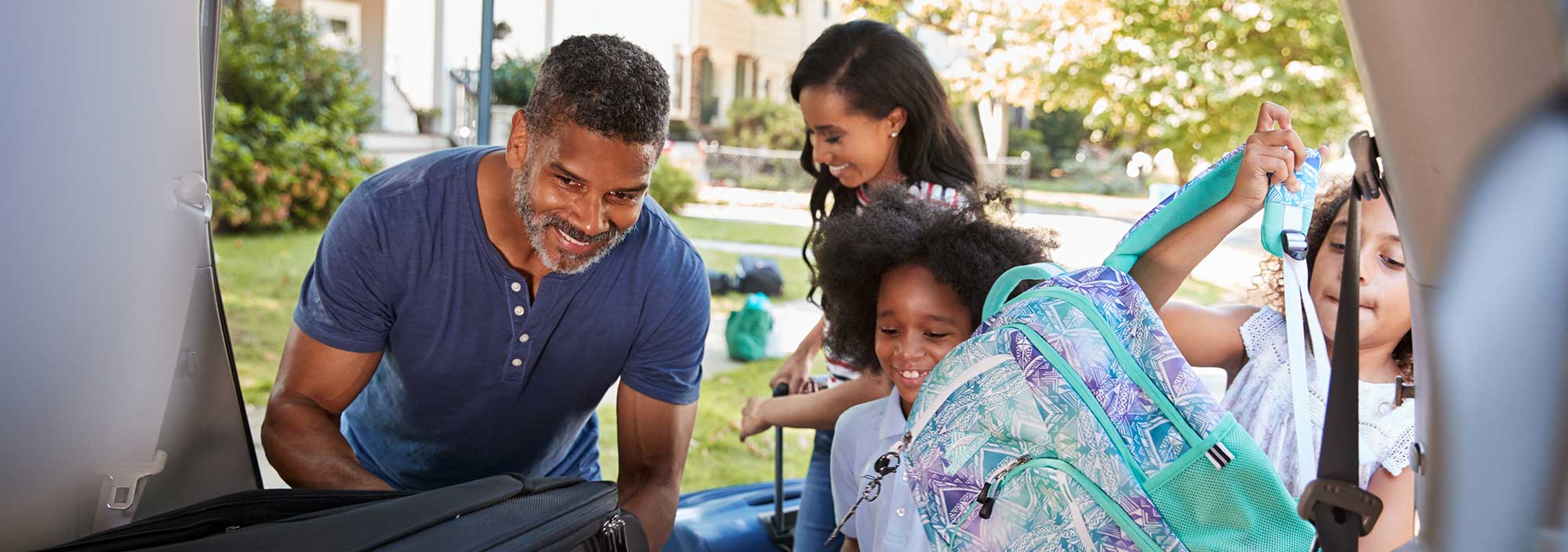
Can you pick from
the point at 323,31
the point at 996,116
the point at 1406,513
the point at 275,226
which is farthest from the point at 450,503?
the point at 996,116

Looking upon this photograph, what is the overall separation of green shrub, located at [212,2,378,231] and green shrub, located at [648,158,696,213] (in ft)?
10.4

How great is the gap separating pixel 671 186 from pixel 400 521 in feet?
38.1

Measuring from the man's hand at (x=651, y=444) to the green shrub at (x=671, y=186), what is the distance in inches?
398

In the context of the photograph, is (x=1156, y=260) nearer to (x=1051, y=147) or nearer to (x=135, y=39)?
(x=135, y=39)

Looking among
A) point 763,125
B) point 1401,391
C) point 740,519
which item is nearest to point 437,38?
point 763,125

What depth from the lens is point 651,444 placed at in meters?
2.31

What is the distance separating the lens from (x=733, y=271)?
9438 mm

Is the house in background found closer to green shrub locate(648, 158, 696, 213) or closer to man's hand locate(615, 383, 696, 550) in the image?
green shrub locate(648, 158, 696, 213)

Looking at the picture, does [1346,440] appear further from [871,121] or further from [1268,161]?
[871,121]

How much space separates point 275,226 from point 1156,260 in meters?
9.39

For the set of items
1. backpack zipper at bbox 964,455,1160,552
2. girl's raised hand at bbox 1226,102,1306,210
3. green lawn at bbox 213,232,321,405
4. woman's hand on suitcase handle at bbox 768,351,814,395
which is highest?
girl's raised hand at bbox 1226,102,1306,210

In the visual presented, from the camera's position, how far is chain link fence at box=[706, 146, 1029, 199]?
14.5 meters

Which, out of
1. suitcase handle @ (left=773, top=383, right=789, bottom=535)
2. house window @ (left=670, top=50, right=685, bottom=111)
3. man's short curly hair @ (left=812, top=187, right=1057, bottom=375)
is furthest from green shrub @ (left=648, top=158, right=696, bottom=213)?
man's short curly hair @ (left=812, top=187, right=1057, bottom=375)

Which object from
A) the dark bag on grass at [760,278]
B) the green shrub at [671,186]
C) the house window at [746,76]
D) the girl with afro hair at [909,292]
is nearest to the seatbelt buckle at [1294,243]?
the girl with afro hair at [909,292]
